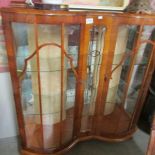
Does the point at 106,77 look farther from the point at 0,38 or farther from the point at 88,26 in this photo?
the point at 0,38

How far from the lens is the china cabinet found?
102 cm

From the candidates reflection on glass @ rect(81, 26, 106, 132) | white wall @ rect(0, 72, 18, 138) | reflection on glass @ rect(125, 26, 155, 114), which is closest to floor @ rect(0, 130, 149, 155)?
white wall @ rect(0, 72, 18, 138)

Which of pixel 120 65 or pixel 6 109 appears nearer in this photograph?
pixel 120 65

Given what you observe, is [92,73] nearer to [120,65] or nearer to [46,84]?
[120,65]

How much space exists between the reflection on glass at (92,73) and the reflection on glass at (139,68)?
0.28 meters

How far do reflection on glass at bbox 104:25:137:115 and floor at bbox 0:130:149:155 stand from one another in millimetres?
391

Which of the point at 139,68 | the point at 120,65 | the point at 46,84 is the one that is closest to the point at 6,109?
the point at 46,84

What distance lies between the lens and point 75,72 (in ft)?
3.85

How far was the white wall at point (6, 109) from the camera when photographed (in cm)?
145

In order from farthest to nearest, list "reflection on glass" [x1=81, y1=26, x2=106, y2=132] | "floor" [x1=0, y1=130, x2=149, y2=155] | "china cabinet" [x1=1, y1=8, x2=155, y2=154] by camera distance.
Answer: "floor" [x1=0, y1=130, x2=149, y2=155] → "reflection on glass" [x1=81, y1=26, x2=106, y2=132] → "china cabinet" [x1=1, y1=8, x2=155, y2=154]

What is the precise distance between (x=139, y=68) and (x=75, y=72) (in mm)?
505

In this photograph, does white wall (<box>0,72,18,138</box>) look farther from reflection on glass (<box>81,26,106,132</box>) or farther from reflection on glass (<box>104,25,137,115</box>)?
reflection on glass (<box>104,25,137,115</box>)

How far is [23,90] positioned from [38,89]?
0.10 metres

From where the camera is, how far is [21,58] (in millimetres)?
1084
